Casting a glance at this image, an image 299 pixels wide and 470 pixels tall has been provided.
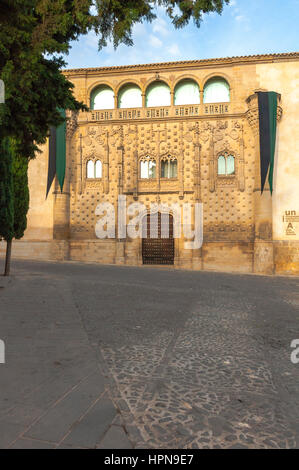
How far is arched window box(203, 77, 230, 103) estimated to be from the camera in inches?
705

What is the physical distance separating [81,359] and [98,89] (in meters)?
19.8

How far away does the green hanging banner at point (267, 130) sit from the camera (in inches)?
634

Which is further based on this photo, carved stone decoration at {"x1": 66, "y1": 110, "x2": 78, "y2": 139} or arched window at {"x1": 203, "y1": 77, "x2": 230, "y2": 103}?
carved stone decoration at {"x1": 66, "y1": 110, "x2": 78, "y2": 139}

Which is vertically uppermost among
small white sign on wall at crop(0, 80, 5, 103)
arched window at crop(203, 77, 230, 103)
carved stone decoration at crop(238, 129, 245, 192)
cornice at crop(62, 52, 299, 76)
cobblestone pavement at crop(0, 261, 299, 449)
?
cornice at crop(62, 52, 299, 76)

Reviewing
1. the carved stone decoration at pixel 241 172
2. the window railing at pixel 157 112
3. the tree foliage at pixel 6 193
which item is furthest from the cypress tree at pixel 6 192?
the carved stone decoration at pixel 241 172

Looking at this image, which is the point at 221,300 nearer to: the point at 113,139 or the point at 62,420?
the point at 62,420

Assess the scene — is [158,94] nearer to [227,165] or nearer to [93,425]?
[227,165]

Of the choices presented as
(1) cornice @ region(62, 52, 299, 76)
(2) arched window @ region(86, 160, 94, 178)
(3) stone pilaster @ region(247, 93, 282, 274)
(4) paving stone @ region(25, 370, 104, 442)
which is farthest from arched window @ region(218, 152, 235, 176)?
(4) paving stone @ region(25, 370, 104, 442)

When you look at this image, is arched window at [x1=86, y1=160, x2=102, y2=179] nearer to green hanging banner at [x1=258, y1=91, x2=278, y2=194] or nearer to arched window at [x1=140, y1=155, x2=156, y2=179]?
arched window at [x1=140, y1=155, x2=156, y2=179]

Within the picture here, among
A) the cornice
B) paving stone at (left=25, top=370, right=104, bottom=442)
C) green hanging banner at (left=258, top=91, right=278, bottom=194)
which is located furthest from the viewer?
the cornice

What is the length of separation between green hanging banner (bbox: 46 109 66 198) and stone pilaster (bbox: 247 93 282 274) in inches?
447

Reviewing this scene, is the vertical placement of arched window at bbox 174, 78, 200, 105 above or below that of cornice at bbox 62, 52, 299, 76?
below

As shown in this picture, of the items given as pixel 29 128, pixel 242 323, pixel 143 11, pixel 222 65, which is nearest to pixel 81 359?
pixel 242 323

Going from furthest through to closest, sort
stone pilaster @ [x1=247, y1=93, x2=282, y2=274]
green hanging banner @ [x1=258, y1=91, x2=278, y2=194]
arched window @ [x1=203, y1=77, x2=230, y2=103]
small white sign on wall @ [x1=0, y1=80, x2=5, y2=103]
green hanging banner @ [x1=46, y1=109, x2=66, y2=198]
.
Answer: green hanging banner @ [x1=46, y1=109, x2=66, y2=198] → arched window @ [x1=203, y1=77, x2=230, y2=103] → green hanging banner @ [x1=258, y1=91, x2=278, y2=194] → stone pilaster @ [x1=247, y1=93, x2=282, y2=274] → small white sign on wall @ [x1=0, y1=80, x2=5, y2=103]
